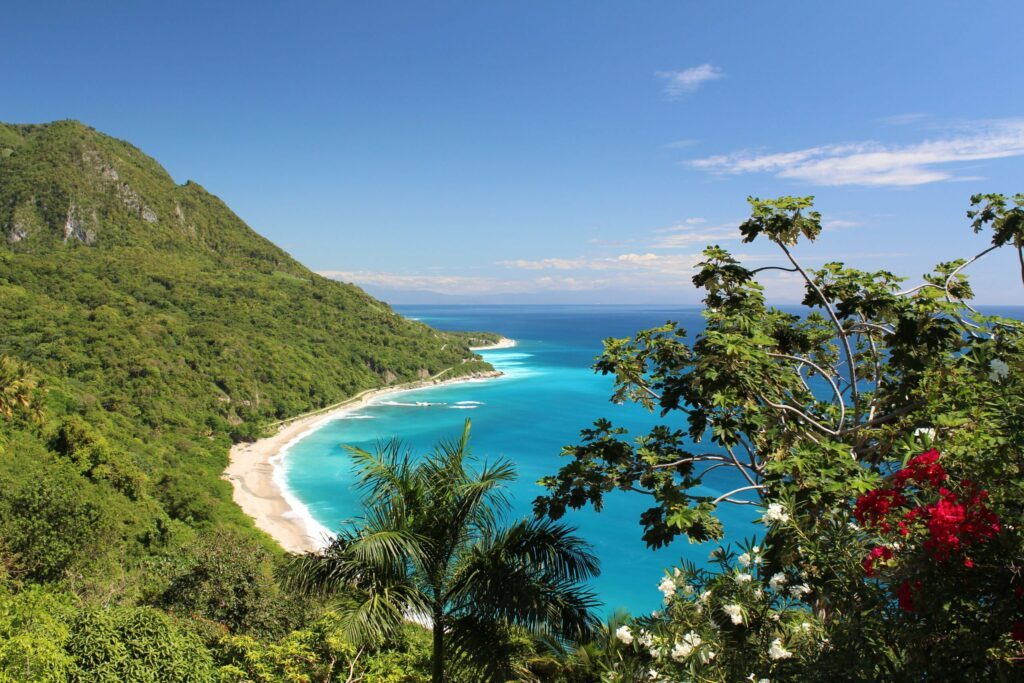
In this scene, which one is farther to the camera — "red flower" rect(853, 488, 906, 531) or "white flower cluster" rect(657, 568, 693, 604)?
"white flower cluster" rect(657, 568, 693, 604)

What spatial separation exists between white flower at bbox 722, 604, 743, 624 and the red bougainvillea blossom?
2.18 ft

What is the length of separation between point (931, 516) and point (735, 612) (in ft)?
3.44

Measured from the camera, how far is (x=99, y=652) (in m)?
6.56

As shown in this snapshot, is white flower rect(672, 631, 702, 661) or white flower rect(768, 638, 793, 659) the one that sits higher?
white flower rect(768, 638, 793, 659)

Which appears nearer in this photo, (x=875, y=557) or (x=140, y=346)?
(x=875, y=557)

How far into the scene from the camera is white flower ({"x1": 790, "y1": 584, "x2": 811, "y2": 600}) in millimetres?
2850

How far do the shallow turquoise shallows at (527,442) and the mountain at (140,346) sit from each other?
232 inches

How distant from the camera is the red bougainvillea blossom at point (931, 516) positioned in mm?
2184

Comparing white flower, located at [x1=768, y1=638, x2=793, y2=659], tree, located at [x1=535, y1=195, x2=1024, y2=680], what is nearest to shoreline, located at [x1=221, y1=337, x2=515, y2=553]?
tree, located at [x1=535, y1=195, x2=1024, y2=680]

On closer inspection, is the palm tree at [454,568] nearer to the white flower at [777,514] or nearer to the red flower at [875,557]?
the white flower at [777,514]

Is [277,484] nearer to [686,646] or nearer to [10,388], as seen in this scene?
[10,388]

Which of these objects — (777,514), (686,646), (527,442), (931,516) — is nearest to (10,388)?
(686,646)

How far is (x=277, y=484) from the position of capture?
39156 mm

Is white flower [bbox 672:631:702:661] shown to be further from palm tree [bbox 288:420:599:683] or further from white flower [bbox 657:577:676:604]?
palm tree [bbox 288:420:599:683]
